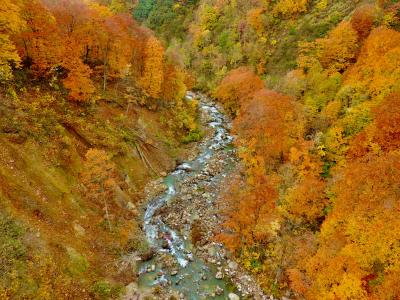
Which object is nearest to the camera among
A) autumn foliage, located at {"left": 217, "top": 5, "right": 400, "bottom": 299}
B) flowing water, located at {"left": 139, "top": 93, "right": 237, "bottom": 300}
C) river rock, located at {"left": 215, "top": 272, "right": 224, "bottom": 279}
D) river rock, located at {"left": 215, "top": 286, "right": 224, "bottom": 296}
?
autumn foliage, located at {"left": 217, "top": 5, "right": 400, "bottom": 299}

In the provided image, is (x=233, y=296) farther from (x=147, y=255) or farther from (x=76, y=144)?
(x=76, y=144)

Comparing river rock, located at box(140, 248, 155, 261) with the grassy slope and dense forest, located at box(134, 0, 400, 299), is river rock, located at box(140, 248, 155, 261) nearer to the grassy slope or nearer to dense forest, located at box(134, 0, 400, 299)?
the grassy slope

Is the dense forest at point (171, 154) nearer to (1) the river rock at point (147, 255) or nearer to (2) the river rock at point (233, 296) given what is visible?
(1) the river rock at point (147, 255)

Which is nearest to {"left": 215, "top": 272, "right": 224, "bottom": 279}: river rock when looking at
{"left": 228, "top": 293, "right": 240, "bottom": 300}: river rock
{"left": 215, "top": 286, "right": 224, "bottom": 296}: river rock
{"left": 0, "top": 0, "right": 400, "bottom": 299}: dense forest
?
{"left": 215, "top": 286, "right": 224, "bottom": 296}: river rock

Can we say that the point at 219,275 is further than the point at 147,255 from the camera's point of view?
No

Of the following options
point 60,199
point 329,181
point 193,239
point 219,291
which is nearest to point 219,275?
point 219,291

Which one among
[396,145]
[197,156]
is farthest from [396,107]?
[197,156]

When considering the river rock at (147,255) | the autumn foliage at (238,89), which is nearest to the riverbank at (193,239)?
the river rock at (147,255)

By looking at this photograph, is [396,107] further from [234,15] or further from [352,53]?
[234,15]
